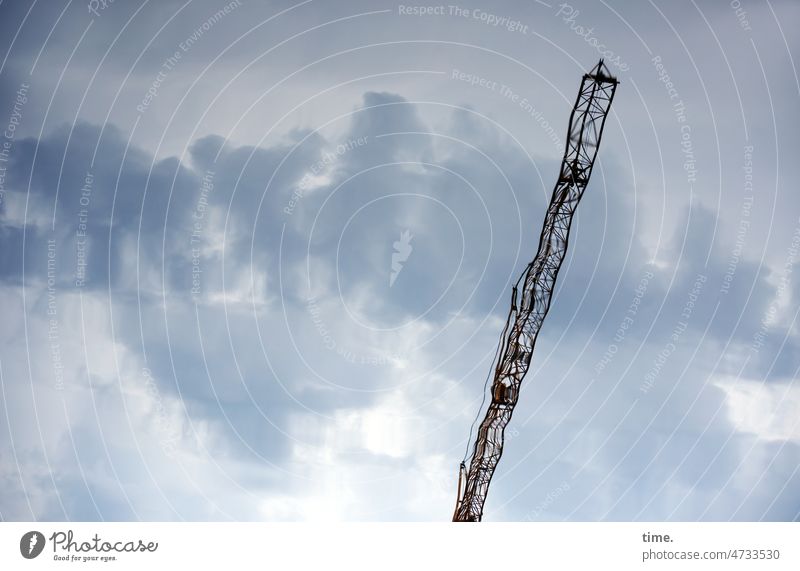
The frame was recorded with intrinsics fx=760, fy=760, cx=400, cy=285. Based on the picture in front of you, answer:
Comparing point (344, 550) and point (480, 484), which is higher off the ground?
point (480, 484)

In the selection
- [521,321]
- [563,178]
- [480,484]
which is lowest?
[480,484]

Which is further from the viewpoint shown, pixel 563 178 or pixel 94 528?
pixel 563 178

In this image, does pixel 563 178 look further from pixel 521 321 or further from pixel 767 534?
pixel 767 534

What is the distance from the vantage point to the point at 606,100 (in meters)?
56.2

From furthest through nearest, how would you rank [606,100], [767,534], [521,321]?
[521,321] < [606,100] < [767,534]

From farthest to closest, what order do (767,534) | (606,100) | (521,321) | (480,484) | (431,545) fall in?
(480,484) < (521,321) < (606,100) < (767,534) < (431,545)

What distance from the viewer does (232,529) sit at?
86.3 feet

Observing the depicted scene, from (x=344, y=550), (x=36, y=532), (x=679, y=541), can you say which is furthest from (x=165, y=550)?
(x=679, y=541)

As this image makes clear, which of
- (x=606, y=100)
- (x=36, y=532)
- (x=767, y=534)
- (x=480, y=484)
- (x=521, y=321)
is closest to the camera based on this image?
(x=36, y=532)

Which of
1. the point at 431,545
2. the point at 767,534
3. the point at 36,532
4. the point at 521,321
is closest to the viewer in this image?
the point at 36,532

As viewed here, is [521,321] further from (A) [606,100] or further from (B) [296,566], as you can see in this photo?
(B) [296,566]

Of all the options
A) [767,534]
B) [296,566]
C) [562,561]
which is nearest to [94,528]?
[296,566]

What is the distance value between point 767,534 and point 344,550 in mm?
16407

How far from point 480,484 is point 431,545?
4064cm
